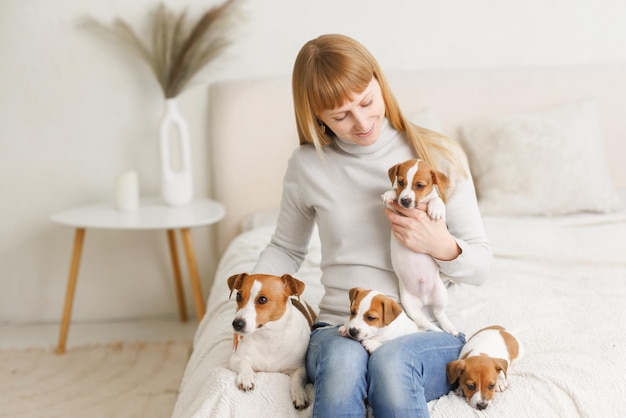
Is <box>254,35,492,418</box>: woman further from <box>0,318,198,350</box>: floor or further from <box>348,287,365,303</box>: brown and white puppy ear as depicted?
<box>0,318,198,350</box>: floor

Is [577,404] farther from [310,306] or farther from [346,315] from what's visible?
[310,306]

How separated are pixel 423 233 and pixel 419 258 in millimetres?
63

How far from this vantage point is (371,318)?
4.42 feet

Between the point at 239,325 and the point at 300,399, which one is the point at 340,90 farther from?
the point at 300,399

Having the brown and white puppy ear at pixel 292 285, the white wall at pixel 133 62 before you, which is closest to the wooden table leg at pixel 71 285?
the white wall at pixel 133 62

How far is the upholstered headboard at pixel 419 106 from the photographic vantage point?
2871mm

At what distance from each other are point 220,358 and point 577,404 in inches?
29.3

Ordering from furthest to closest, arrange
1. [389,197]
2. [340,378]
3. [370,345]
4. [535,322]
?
[535,322] < [389,197] < [370,345] < [340,378]

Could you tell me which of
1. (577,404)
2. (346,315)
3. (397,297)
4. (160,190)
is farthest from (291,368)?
(160,190)

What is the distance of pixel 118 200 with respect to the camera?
2.79 metres

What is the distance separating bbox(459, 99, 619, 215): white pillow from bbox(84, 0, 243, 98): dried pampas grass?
1175 millimetres

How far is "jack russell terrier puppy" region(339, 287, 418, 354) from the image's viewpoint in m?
1.35

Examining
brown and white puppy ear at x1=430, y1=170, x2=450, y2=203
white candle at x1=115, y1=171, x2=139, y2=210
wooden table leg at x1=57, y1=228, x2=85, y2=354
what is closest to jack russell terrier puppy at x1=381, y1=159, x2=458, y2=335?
brown and white puppy ear at x1=430, y1=170, x2=450, y2=203

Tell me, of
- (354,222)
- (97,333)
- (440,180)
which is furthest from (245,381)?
(97,333)
